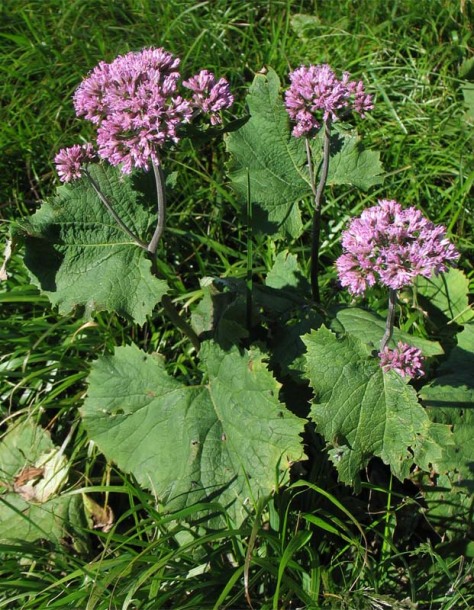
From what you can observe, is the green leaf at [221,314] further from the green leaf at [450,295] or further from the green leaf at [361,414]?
the green leaf at [450,295]

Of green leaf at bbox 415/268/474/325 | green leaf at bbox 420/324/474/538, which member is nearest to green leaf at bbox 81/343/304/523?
green leaf at bbox 420/324/474/538

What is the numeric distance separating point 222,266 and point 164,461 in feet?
4.90

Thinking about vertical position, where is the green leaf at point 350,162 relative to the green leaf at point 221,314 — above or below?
above

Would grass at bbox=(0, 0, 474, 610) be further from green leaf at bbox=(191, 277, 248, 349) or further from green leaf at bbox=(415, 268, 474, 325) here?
green leaf at bbox=(191, 277, 248, 349)

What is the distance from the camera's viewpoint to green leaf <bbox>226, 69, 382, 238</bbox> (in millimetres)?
3105

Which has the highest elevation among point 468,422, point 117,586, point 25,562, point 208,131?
point 208,131

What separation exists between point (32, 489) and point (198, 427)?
1.11 m

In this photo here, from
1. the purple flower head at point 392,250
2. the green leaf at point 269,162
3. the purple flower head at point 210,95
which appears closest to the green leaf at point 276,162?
the green leaf at point 269,162

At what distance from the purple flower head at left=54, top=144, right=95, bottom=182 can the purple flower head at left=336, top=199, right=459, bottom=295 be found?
3.35ft

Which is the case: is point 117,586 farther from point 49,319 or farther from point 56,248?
point 49,319

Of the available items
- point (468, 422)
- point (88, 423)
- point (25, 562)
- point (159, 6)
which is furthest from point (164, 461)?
point (159, 6)

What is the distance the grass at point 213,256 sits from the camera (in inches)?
111

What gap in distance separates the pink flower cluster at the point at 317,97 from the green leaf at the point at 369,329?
31.2 inches

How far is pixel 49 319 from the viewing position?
4027 millimetres
